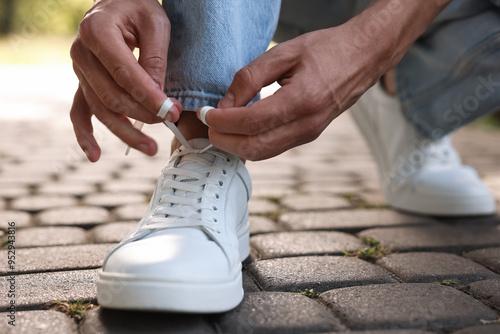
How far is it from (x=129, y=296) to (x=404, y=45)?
922 millimetres

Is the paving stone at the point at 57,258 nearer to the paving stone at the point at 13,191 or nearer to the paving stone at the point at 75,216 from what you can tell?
the paving stone at the point at 75,216

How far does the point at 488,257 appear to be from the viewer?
156 centimetres

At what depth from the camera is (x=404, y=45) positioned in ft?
4.69

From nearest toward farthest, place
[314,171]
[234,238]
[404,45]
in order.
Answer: [234,238]
[404,45]
[314,171]

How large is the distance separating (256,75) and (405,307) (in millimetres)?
584

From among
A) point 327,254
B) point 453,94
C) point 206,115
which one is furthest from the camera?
point 453,94

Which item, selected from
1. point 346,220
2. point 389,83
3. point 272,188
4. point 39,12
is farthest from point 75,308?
point 39,12

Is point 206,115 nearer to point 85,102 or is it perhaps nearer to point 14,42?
point 85,102

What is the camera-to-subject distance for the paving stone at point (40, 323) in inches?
41.9

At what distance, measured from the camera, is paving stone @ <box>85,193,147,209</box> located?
2197mm

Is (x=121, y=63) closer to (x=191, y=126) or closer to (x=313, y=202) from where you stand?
(x=191, y=126)

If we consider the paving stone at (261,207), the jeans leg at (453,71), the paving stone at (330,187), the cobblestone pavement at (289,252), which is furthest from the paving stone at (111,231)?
the jeans leg at (453,71)

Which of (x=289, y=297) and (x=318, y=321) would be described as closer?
(x=318, y=321)

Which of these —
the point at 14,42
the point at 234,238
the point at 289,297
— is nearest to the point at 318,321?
the point at 289,297
